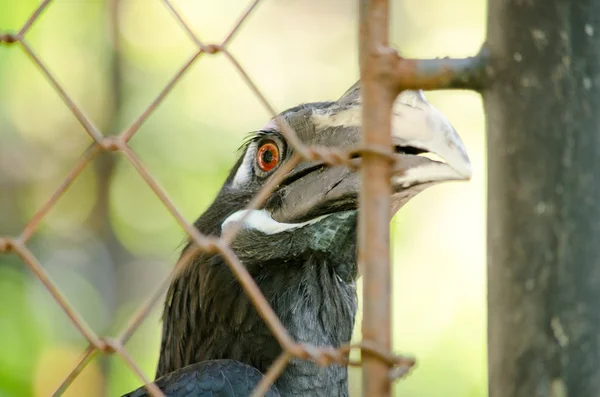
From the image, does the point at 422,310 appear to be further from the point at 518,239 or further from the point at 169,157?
the point at 518,239

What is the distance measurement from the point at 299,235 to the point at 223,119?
14.3 ft

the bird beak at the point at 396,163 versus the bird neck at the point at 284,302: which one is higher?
the bird beak at the point at 396,163

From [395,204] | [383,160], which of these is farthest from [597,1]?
[395,204]

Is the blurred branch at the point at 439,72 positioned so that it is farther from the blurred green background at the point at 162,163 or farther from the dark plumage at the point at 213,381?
the blurred green background at the point at 162,163

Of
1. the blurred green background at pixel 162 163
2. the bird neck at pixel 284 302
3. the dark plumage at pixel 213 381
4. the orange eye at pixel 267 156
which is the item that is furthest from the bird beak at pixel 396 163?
the blurred green background at pixel 162 163

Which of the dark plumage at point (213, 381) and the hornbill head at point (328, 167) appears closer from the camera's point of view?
the hornbill head at point (328, 167)

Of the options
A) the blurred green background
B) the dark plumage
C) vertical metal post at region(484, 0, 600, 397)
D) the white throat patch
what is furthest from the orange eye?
the blurred green background

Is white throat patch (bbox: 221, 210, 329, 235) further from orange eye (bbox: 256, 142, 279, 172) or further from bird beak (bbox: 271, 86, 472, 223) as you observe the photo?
orange eye (bbox: 256, 142, 279, 172)

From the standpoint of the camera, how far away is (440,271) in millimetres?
6145

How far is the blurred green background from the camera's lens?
234 inches

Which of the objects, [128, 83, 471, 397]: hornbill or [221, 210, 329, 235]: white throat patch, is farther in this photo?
[221, 210, 329, 235]: white throat patch

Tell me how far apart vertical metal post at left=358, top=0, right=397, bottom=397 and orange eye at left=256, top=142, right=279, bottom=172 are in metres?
1.19

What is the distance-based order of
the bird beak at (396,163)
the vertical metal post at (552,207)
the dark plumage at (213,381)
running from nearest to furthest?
the vertical metal post at (552,207) → the bird beak at (396,163) → the dark plumage at (213,381)

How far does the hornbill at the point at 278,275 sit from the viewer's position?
1973mm
